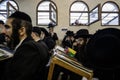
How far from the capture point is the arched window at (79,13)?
13.3m

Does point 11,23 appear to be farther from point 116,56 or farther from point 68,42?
point 68,42

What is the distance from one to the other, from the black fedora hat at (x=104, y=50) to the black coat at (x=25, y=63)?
0.83 meters

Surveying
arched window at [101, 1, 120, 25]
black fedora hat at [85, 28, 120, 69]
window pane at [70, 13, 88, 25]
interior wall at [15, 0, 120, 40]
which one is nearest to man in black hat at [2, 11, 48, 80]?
black fedora hat at [85, 28, 120, 69]

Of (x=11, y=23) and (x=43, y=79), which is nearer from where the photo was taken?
(x=11, y=23)

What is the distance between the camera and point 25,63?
6.91ft

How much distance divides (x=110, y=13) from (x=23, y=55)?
1155 centimetres

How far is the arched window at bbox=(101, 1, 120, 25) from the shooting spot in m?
13.2

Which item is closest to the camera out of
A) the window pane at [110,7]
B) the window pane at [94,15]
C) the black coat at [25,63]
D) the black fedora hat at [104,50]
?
the black fedora hat at [104,50]

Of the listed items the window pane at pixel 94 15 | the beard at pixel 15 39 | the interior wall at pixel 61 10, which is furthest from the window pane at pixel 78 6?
the beard at pixel 15 39

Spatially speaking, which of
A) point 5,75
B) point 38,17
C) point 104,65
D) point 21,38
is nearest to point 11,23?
point 21,38

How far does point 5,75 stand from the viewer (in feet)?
6.98

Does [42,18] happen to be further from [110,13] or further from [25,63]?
[25,63]

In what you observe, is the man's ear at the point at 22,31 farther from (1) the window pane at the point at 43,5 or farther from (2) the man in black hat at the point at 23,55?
(1) the window pane at the point at 43,5

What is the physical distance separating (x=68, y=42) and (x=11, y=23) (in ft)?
25.1
